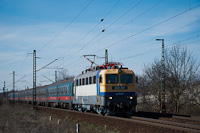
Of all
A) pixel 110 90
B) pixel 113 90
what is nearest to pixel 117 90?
pixel 113 90

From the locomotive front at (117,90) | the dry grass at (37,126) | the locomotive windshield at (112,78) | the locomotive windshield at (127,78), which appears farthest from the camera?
the locomotive windshield at (127,78)

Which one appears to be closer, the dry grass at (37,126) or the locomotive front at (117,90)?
the dry grass at (37,126)

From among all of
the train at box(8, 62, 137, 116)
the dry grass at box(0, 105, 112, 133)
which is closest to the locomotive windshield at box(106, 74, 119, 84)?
the train at box(8, 62, 137, 116)

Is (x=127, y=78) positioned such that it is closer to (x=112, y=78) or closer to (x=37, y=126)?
(x=112, y=78)

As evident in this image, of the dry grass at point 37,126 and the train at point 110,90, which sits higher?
the train at point 110,90

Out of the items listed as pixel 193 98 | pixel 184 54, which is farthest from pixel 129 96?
pixel 184 54

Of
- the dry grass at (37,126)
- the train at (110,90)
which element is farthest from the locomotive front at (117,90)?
the dry grass at (37,126)

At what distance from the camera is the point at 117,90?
65.8 ft

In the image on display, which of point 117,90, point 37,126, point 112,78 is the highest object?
point 112,78

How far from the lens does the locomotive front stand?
1981 cm

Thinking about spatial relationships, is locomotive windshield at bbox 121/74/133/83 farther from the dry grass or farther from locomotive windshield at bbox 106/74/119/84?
the dry grass

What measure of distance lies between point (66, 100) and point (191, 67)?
48.8 feet

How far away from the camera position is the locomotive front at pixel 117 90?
19812mm

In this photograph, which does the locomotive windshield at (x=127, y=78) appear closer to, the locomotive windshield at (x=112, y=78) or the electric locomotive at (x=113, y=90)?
the electric locomotive at (x=113, y=90)
